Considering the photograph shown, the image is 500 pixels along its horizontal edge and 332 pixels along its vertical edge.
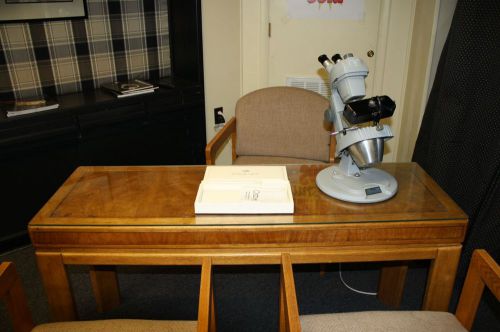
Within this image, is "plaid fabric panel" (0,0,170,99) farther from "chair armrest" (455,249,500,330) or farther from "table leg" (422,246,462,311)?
"chair armrest" (455,249,500,330)

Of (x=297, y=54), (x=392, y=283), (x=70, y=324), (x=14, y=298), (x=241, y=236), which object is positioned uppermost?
(x=297, y=54)

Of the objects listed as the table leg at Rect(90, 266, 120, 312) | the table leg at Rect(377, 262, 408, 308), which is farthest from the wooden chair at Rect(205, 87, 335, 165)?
the table leg at Rect(90, 266, 120, 312)

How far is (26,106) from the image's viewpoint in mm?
2402

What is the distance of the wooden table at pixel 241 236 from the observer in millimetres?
1365

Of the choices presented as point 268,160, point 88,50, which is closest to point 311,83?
point 268,160

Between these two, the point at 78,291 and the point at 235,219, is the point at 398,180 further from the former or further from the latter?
the point at 78,291

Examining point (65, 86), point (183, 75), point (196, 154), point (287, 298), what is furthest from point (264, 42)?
point (287, 298)

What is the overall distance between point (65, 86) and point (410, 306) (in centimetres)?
241

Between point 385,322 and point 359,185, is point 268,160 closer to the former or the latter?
point 359,185

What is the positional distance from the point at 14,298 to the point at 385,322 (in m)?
1.10

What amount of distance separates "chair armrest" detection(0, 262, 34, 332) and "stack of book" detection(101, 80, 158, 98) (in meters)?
1.62

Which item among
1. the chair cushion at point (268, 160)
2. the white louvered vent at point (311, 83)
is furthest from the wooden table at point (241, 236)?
the white louvered vent at point (311, 83)

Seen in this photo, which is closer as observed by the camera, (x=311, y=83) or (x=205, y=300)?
(x=205, y=300)

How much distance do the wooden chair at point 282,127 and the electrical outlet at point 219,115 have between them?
833 millimetres
